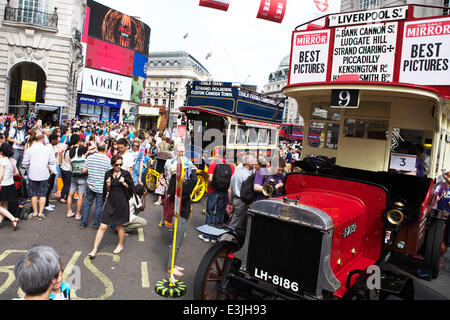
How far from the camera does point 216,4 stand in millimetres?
8078

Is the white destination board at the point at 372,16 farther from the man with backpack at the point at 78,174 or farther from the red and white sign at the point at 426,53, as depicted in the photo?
the man with backpack at the point at 78,174

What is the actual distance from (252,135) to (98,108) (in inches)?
1264

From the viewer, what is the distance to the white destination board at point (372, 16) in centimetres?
557

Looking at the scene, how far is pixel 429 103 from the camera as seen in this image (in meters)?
5.16

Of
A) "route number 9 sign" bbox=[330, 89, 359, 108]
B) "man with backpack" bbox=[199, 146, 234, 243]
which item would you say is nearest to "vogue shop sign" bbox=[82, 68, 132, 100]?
"man with backpack" bbox=[199, 146, 234, 243]

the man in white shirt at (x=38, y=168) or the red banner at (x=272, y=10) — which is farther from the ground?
the red banner at (x=272, y=10)

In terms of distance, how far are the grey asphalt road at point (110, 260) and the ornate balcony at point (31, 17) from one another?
23.0 metres

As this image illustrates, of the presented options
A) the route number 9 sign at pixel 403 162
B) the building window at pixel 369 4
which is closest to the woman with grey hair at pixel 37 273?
the route number 9 sign at pixel 403 162

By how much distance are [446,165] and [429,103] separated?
3.11 m

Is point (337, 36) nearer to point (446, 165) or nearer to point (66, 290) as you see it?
point (446, 165)

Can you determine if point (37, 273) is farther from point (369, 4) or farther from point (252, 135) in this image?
point (369, 4)

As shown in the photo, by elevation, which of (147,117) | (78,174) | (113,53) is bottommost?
(78,174)

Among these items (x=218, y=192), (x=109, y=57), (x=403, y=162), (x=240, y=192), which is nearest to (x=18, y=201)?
(x=218, y=192)
